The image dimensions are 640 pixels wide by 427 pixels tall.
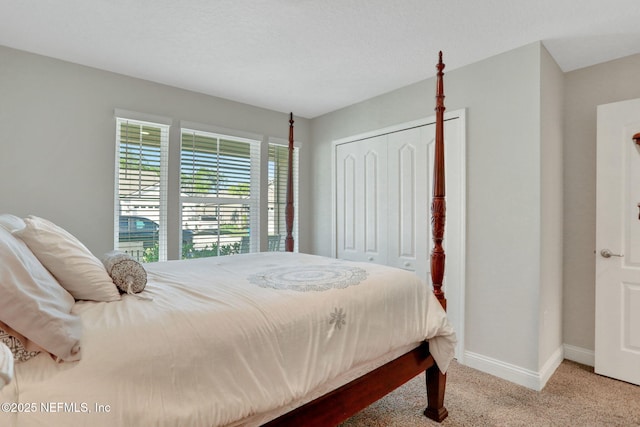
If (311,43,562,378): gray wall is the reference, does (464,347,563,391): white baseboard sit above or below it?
below

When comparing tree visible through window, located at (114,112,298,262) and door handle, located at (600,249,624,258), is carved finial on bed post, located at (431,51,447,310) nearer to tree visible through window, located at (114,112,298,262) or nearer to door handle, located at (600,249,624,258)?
door handle, located at (600,249,624,258)

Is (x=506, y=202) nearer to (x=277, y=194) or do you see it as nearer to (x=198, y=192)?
(x=277, y=194)

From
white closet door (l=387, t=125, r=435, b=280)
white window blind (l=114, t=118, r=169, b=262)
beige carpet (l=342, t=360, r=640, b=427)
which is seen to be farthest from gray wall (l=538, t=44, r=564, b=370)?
white window blind (l=114, t=118, r=169, b=262)

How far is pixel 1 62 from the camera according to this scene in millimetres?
2420

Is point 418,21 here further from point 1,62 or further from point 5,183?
point 5,183

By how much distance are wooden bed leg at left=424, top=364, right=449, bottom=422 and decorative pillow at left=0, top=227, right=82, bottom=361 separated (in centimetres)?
182

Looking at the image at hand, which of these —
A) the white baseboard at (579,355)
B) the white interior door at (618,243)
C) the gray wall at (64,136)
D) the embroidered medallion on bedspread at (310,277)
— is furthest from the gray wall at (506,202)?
the gray wall at (64,136)

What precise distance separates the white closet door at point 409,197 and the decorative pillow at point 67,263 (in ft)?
8.32

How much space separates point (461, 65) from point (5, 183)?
3740 mm

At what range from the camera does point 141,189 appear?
121 inches

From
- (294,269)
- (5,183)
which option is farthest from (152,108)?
(294,269)

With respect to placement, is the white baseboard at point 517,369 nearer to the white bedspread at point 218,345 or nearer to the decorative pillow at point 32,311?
the white bedspread at point 218,345

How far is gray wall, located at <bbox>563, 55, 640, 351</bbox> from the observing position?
8.78 feet

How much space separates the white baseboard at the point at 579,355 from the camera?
8.78 feet
